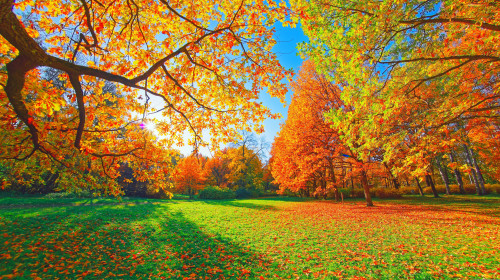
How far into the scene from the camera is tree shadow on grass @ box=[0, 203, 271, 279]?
4.23 metres

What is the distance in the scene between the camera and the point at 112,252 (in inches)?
210

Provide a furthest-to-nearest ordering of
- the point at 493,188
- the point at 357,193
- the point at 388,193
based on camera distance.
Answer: the point at 357,193 → the point at 493,188 → the point at 388,193

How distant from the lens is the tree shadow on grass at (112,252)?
4230mm

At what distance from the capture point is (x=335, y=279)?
4027 millimetres

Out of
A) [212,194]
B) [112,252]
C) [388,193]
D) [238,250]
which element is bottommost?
[238,250]

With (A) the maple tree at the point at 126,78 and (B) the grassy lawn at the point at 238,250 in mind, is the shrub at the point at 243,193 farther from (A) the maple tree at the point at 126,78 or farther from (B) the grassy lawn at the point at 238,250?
(A) the maple tree at the point at 126,78

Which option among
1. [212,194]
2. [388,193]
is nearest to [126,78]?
[212,194]

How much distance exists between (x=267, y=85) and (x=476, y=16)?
198 inches

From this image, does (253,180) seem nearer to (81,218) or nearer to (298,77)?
(298,77)

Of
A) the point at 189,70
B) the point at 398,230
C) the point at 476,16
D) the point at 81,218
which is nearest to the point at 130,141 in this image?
the point at 189,70

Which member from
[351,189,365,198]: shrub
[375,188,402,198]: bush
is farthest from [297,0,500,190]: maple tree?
[351,189,365,198]: shrub

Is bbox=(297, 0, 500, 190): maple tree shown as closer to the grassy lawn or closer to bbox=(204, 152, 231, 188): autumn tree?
the grassy lawn

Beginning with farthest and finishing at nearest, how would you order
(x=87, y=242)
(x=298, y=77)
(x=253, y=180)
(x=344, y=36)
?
(x=253, y=180), (x=298, y=77), (x=87, y=242), (x=344, y=36)

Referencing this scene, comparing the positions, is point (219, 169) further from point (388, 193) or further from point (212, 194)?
point (388, 193)
